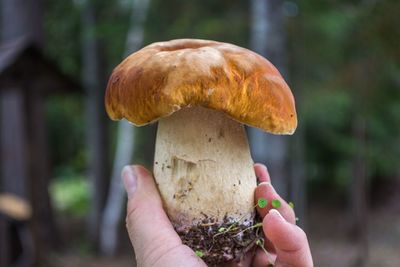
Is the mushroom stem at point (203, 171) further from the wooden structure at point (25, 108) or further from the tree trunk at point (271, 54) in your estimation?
the tree trunk at point (271, 54)

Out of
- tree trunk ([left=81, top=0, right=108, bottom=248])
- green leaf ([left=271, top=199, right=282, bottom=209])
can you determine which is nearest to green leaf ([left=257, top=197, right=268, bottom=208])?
green leaf ([left=271, top=199, right=282, bottom=209])

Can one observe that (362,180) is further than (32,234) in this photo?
Yes

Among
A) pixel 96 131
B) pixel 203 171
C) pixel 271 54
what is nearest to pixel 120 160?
pixel 96 131

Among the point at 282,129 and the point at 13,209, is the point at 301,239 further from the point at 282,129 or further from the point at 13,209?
the point at 13,209

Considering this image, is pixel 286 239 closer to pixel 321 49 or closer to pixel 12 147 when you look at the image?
pixel 12 147

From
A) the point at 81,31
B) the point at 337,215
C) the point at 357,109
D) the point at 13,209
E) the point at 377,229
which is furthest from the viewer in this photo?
the point at 337,215

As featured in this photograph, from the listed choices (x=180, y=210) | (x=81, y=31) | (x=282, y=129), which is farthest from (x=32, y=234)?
(x=81, y=31)

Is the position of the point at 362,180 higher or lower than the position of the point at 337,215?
higher
